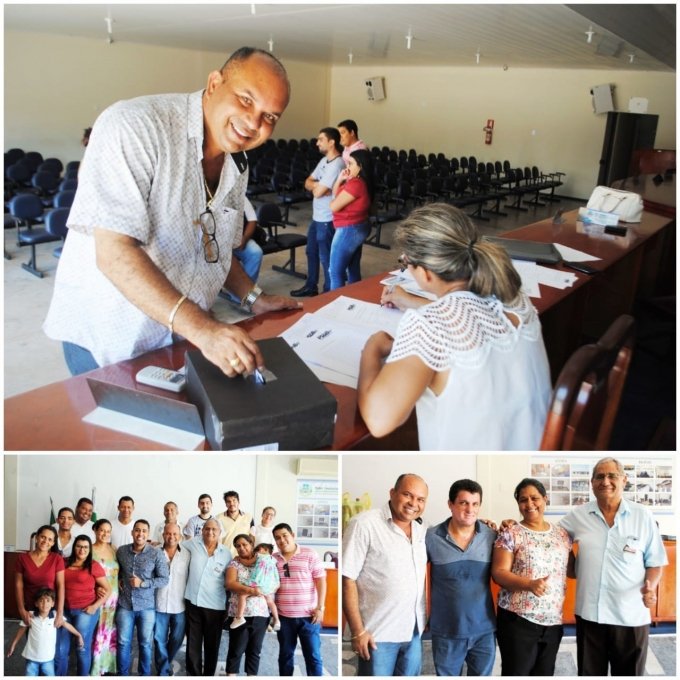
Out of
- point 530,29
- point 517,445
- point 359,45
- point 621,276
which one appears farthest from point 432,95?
point 517,445

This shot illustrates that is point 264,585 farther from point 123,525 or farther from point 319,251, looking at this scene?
point 319,251

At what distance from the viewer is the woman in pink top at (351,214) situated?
3.39 meters

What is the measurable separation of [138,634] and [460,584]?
0.90 m

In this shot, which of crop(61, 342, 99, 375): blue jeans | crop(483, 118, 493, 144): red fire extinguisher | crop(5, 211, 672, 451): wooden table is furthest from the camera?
crop(483, 118, 493, 144): red fire extinguisher

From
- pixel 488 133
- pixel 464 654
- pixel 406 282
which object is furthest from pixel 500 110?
pixel 464 654

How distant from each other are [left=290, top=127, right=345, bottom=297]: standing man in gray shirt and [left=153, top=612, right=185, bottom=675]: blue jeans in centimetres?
184

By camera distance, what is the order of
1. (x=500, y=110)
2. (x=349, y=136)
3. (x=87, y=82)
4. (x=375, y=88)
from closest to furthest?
(x=87, y=82), (x=375, y=88), (x=349, y=136), (x=500, y=110)

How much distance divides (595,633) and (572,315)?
51.3 inches

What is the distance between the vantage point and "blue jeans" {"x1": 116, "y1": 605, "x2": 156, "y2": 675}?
1.72 m

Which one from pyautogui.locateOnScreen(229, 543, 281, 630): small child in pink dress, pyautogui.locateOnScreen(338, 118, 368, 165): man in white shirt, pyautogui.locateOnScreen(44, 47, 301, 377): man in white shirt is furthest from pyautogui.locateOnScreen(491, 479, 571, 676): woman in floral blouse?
pyautogui.locateOnScreen(338, 118, 368, 165): man in white shirt

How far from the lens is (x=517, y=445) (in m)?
1.62

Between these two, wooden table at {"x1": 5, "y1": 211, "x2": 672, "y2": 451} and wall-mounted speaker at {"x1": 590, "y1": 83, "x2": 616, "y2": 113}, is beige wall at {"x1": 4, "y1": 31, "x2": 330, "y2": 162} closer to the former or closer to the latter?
wooden table at {"x1": 5, "y1": 211, "x2": 672, "y2": 451}

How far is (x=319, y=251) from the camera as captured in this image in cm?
409

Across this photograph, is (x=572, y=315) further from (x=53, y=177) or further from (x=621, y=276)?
(x=53, y=177)
